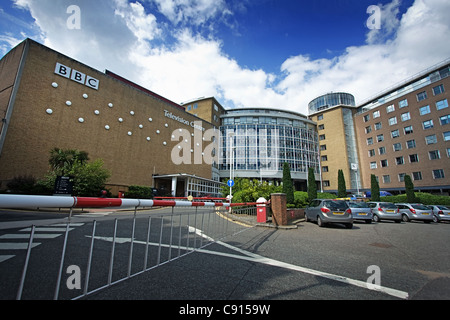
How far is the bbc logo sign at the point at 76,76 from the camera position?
23734 millimetres

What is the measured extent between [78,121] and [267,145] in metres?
43.6

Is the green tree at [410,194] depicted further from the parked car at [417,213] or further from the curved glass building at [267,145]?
the curved glass building at [267,145]

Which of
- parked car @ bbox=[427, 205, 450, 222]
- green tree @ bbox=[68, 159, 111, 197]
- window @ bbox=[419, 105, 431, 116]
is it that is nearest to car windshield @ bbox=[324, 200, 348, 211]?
parked car @ bbox=[427, 205, 450, 222]

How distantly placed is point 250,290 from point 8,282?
3.13 m

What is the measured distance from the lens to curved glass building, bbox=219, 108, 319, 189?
54938 millimetres

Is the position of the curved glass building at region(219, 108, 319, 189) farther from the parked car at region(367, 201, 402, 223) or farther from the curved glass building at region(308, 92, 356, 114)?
the parked car at region(367, 201, 402, 223)

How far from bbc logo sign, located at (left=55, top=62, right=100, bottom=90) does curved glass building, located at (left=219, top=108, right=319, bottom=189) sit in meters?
33.2

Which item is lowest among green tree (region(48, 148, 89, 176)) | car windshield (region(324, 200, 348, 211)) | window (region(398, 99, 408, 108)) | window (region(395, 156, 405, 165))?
car windshield (region(324, 200, 348, 211))

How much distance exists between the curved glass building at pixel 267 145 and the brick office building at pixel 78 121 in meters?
20.4

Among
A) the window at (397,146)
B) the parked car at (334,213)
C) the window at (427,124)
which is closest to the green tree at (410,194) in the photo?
the window at (427,124)

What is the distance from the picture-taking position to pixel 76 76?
25.2m

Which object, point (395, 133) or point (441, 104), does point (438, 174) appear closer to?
point (395, 133)

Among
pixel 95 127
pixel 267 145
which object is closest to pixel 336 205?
pixel 95 127
